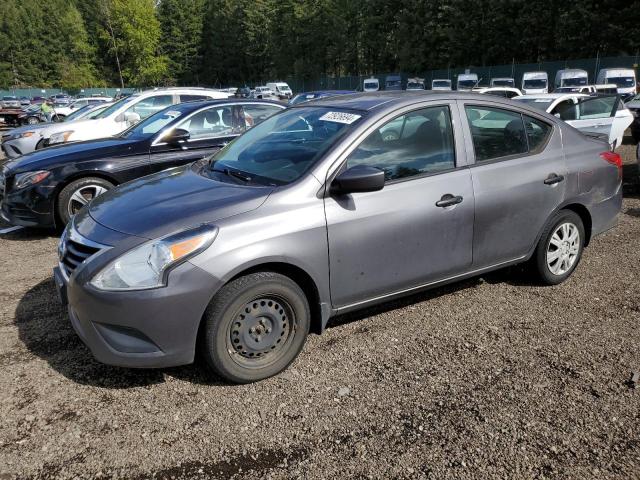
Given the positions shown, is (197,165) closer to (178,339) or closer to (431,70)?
(178,339)

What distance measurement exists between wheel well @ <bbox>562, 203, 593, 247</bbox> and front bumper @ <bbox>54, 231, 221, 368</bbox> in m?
3.30

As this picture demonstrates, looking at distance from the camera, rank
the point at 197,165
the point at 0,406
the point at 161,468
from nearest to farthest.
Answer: the point at 161,468 → the point at 0,406 → the point at 197,165

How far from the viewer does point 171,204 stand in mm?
3316

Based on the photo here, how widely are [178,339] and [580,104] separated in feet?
32.5

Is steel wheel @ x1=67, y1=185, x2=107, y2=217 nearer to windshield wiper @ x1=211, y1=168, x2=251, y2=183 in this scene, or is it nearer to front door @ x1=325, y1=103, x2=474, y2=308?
windshield wiper @ x1=211, y1=168, x2=251, y2=183

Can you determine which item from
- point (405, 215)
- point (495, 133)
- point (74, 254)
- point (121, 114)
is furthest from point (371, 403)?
point (121, 114)

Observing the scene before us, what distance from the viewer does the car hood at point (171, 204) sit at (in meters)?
3.08

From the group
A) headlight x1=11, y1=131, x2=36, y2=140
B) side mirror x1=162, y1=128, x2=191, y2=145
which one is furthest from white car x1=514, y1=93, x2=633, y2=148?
headlight x1=11, y1=131, x2=36, y2=140

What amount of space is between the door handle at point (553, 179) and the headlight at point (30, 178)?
542 cm

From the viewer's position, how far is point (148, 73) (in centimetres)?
5638

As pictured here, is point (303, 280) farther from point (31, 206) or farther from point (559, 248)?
point (31, 206)

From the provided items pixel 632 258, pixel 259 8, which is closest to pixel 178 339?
pixel 632 258

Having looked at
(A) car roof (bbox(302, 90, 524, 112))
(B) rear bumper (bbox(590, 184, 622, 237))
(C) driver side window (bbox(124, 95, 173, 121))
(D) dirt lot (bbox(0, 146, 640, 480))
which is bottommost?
(D) dirt lot (bbox(0, 146, 640, 480))

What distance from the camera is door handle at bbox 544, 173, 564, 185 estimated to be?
14.1 ft
